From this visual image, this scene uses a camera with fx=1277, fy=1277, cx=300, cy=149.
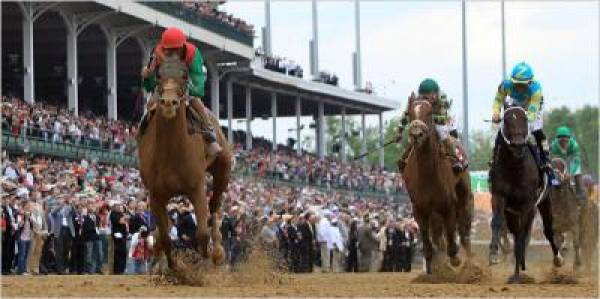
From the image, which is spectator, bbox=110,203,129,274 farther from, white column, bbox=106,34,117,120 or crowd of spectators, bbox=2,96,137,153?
white column, bbox=106,34,117,120

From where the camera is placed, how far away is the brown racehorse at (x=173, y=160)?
597 inches

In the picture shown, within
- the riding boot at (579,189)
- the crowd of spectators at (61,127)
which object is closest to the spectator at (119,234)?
the crowd of spectators at (61,127)

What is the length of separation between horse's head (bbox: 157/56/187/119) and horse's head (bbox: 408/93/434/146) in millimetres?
3192

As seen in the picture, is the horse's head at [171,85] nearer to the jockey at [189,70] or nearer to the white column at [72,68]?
the jockey at [189,70]

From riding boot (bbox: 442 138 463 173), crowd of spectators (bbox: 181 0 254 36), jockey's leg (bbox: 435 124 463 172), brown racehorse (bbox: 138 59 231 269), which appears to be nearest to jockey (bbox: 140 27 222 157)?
brown racehorse (bbox: 138 59 231 269)

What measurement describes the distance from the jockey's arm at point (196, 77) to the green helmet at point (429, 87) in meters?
3.39

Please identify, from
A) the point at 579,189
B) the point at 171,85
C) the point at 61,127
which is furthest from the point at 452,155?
the point at 61,127

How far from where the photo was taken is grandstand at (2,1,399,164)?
42694mm

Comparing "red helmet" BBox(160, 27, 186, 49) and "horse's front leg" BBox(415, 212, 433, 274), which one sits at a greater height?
"red helmet" BBox(160, 27, 186, 49)

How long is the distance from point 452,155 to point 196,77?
4266mm

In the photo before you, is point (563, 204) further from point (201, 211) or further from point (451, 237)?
point (201, 211)

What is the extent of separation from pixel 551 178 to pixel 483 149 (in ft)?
432

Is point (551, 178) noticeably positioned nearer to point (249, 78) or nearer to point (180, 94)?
point (180, 94)

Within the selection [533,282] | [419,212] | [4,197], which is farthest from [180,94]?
[4,197]
